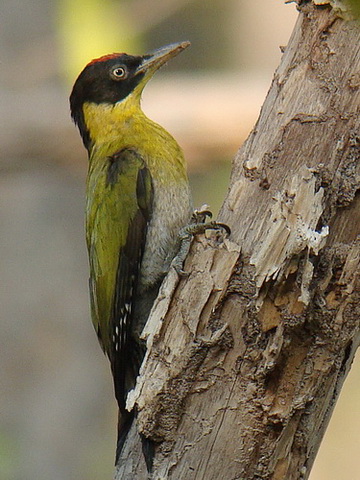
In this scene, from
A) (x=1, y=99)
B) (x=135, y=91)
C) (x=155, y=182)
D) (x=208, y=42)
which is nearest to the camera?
(x=155, y=182)

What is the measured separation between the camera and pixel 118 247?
3984 millimetres

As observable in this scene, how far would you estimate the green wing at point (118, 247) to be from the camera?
12.8 ft

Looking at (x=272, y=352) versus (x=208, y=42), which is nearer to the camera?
(x=272, y=352)

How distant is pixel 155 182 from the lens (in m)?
4.05

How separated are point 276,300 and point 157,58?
211cm

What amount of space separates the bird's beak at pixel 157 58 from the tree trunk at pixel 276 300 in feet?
4.92

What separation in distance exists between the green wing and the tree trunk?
38.9 inches

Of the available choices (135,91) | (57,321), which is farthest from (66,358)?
(135,91)

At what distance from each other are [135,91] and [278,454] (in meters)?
2.29

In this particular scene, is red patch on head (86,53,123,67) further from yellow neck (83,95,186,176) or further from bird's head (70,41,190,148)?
yellow neck (83,95,186,176)

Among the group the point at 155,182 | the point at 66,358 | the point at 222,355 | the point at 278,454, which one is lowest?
the point at 66,358

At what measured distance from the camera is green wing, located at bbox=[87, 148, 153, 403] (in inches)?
154

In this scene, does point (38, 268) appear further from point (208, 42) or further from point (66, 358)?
point (208, 42)

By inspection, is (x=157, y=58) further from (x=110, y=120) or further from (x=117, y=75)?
(x=110, y=120)
